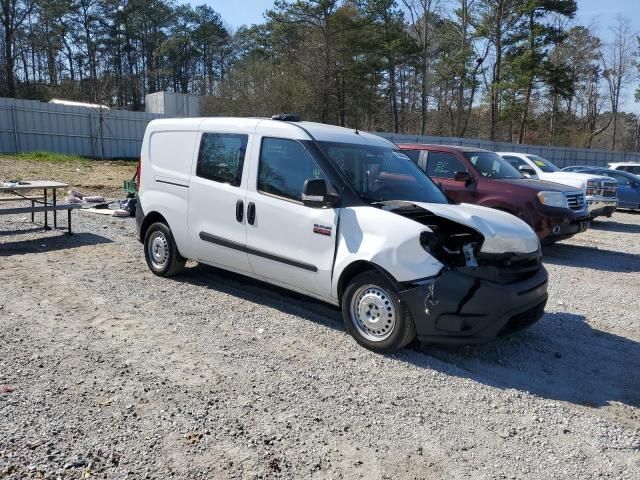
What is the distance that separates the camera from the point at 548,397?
4043 millimetres

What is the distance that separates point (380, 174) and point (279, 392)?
244 cm

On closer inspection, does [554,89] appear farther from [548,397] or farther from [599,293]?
[548,397]

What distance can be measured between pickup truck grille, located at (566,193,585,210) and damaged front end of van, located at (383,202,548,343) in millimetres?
5299

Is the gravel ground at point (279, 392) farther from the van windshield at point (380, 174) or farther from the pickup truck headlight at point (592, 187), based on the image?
the pickup truck headlight at point (592, 187)

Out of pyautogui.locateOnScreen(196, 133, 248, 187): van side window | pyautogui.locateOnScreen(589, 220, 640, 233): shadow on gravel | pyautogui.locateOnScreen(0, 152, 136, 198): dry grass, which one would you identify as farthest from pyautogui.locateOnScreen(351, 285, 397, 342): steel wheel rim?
pyautogui.locateOnScreen(0, 152, 136, 198): dry grass

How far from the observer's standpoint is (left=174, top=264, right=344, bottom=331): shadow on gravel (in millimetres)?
5598

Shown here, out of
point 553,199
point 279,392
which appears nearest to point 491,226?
point 279,392

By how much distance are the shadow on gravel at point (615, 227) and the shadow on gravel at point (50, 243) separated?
11.6 m

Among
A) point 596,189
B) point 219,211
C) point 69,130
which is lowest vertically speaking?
point 596,189

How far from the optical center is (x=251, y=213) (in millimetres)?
5465

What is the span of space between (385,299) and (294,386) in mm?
1095

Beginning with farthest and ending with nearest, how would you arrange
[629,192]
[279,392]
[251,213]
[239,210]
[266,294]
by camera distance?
[629,192]
[266,294]
[239,210]
[251,213]
[279,392]

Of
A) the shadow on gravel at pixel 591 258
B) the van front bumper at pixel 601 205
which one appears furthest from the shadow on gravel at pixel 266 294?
the van front bumper at pixel 601 205

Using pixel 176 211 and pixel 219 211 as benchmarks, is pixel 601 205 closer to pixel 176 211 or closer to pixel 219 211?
pixel 219 211
